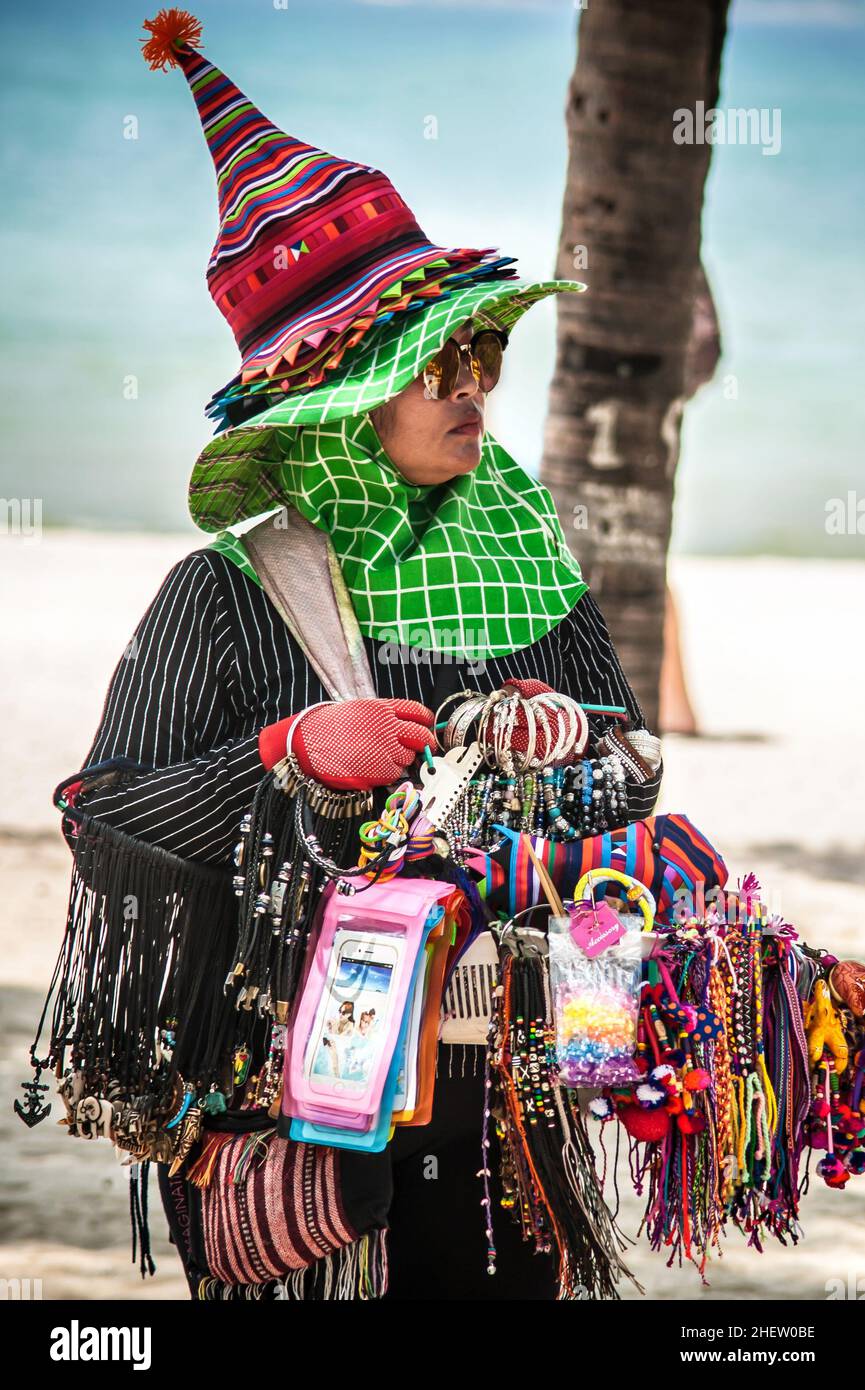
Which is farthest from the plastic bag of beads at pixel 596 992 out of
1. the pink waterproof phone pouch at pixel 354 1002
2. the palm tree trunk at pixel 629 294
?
the palm tree trunk at pixel 629 294

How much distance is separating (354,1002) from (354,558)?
0.74 metres

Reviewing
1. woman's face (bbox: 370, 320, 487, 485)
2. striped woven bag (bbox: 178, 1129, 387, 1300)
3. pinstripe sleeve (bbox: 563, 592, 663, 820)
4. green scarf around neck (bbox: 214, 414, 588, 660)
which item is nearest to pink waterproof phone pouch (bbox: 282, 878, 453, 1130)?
striped woven bag (bbox: 178, 1129, 387, 1300)

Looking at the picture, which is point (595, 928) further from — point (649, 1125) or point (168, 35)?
point (168, 35)

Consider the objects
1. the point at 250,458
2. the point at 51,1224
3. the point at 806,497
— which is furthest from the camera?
the point at 806,497

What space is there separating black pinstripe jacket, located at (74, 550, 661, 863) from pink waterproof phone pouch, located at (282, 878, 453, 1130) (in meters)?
0.23

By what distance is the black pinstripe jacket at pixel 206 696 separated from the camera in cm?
210

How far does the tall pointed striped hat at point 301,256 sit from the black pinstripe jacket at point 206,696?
36cm

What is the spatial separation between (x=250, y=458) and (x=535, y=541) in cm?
52

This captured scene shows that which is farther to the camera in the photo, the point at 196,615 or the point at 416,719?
the point at 196,615

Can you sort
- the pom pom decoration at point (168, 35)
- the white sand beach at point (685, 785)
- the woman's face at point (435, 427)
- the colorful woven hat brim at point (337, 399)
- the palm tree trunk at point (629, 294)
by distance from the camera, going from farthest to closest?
the palm tree trunk at point (629, 294) → the white sand beach at point (685, 785) → the pom pom decoration at point (168, 35) → the woman's face at point (435, 427) → the colorful woven hat brim at point (337, 399)

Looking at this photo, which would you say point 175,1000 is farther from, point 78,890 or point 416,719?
point 416,719

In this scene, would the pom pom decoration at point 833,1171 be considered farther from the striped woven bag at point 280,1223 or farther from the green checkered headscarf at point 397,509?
the green checkered headscarf at point 397,509

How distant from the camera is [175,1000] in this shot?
2113mm

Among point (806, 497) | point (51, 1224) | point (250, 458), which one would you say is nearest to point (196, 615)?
point (250, 458)
